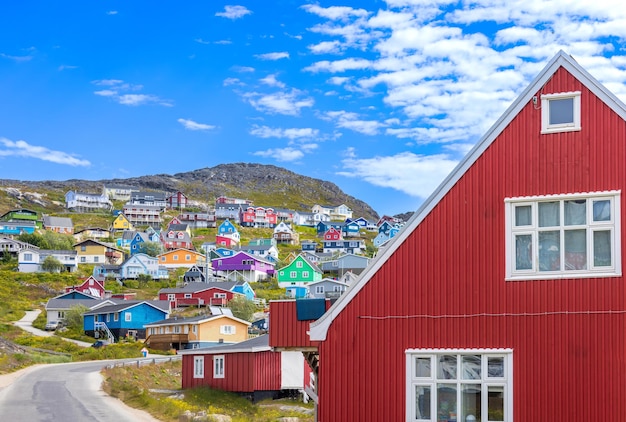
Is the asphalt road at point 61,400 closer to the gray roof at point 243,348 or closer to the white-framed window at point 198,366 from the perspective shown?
the white-framed window at point 198,366

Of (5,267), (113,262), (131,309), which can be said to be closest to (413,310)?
(131,309)

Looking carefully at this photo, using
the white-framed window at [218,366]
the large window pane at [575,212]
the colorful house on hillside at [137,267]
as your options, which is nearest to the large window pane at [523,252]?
the large window pane at [575,212]

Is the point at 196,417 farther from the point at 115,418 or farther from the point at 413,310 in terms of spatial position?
Answer: the point at 413,310

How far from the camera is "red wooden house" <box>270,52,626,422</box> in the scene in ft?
49.5

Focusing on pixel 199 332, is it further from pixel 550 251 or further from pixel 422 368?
pixel 550 251

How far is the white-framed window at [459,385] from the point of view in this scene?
15.6 metres

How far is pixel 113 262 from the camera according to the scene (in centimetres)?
15400

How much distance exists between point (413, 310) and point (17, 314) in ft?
290

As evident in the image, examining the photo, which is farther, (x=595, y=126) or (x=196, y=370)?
(x=196, y=370)

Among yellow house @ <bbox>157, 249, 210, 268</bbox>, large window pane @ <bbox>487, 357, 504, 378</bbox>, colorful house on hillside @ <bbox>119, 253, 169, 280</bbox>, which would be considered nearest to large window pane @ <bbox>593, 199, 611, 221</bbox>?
large window pane @ <bbox>487, 357, 504, 378</bbox>

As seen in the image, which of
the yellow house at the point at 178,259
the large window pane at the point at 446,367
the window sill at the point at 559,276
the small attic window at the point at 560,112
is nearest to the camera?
the window sill at the point at 559,276

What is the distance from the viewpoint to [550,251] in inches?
611

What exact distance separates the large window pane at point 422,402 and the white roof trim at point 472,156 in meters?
2.28

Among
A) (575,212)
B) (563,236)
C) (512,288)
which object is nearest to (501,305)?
(512,288)
